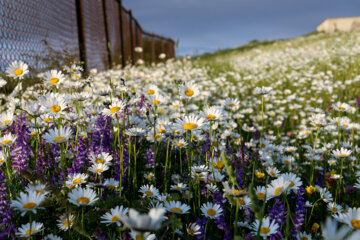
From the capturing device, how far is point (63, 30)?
217 inches

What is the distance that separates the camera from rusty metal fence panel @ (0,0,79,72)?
10.7ft

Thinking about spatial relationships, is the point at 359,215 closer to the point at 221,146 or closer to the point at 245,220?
the point at 245,220

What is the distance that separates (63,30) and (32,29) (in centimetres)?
157

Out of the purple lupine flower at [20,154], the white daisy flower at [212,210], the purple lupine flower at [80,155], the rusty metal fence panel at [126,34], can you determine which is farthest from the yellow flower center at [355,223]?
the rusty metal fence panel at [126,34]

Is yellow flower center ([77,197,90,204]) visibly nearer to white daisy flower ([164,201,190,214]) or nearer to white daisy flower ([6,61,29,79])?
white daisy flower ([164,201,190,214])

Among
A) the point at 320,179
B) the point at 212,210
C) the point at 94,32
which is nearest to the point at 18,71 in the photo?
the point at 212,210

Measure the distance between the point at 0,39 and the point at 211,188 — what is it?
2951mm

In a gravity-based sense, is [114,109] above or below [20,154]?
above

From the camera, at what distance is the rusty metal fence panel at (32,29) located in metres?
3.27

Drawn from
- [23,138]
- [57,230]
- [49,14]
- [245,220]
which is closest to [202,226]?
[245,220]

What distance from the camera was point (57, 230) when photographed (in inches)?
57.6

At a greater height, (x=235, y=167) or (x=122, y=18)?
(x=122, y=18)

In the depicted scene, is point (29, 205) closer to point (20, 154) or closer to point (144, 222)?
point (144, 222)

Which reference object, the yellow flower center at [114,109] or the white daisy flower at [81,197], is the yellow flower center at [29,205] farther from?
the yellow flower center at [114,109]
